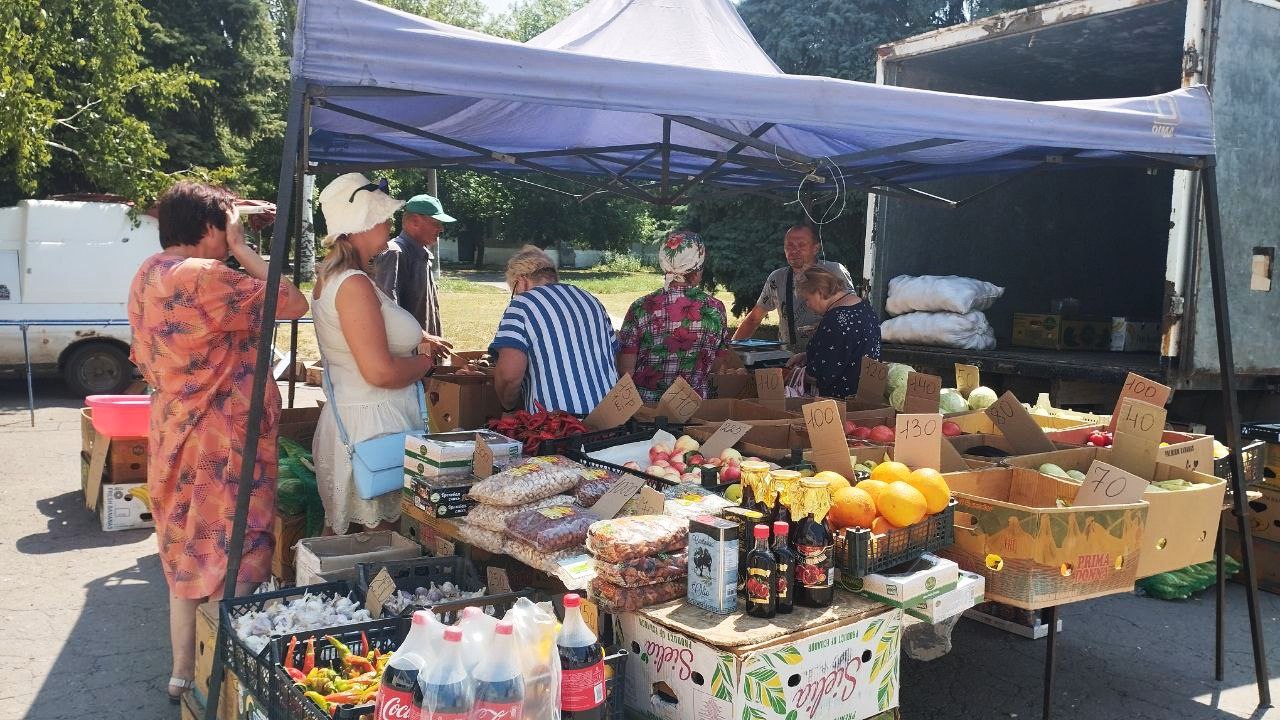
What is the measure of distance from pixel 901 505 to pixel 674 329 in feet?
7.67

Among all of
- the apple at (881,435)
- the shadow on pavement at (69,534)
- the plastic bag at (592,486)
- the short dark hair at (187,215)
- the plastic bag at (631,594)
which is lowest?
the shadow on pavement at (69,534)

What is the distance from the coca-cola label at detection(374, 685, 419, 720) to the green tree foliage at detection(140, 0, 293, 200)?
52.1ft

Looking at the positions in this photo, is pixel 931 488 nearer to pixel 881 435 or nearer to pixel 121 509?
pixel 881 435

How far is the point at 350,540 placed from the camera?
142 inches

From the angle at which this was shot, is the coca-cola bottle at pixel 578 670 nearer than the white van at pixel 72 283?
Yes

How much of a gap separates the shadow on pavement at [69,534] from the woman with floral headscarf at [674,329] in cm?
344

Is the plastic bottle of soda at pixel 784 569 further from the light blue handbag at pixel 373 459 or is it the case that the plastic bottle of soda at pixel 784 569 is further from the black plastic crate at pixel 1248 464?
the black plastic crate at pixel 1248 464

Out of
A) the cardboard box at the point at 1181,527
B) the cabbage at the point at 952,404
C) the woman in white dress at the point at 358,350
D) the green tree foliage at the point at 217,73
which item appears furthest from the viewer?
the green tree foliage at the point at 217,73

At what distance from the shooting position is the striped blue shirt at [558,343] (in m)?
4.31

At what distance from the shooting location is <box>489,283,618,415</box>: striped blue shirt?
4.31 meters

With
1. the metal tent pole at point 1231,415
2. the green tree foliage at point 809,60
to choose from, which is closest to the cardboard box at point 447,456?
the metal tent pole at point 1231,415

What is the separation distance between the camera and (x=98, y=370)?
35.1 feet

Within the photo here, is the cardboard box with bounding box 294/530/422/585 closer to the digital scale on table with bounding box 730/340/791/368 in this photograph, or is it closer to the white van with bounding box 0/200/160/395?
the digital scale on table with bounding box 730/340/791/368

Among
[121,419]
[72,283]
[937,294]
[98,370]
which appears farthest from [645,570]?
[98,370]
